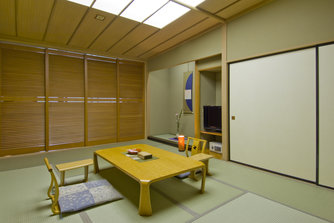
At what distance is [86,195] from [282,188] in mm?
2538

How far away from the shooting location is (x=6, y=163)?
12.4ft

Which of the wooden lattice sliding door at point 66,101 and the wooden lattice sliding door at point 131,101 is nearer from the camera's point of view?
the wooden lattice sliding door at point 66,101

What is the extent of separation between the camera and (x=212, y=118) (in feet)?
14.1

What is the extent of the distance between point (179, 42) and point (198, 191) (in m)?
3.60

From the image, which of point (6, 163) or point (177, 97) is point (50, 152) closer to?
point (6, 163)

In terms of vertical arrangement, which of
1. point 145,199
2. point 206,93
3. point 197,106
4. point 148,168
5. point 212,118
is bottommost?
point 145,199

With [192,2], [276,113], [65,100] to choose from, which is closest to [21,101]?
[65,100]

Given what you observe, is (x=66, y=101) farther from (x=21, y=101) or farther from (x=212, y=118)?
(x=212, y=118)

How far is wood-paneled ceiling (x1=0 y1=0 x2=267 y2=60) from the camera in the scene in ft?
9.94

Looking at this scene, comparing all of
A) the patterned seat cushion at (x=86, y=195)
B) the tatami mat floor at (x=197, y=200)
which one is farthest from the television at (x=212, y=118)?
the patterned seat cushion at (x=86, y=195)

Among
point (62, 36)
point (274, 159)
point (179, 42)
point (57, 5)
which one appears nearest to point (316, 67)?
point (274, 159)

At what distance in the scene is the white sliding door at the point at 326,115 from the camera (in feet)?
7.94

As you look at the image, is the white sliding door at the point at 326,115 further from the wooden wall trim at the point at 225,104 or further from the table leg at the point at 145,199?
the table leg at the point at 145,199

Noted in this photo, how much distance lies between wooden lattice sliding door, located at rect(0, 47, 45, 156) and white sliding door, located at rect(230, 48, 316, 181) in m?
4.49
